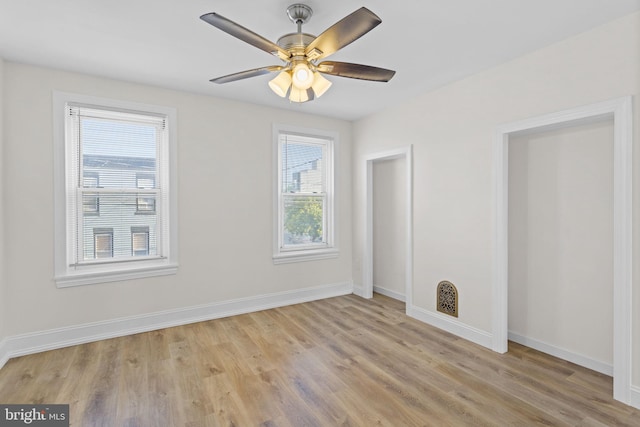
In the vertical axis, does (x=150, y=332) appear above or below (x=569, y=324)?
below

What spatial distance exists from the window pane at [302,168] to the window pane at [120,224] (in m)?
1.74

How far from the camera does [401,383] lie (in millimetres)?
2430

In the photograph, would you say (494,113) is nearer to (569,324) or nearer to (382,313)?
(569,324)

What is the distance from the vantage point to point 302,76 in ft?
6.57

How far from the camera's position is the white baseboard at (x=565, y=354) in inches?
99.2

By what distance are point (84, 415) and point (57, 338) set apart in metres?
1.37

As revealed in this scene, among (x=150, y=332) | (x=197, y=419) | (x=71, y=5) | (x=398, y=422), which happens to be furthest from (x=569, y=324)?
(x=71, y=5)

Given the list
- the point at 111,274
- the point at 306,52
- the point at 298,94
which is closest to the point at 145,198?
the point at 111,274

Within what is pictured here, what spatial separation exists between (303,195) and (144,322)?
97.0 inches

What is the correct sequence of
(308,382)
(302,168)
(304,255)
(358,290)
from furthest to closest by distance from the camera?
(358,290)
(302,168)
(304,255)
(308,382)

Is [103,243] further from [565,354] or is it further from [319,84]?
[565,354]

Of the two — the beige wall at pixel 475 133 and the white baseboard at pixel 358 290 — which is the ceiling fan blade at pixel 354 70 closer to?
the beige wall at pixel 475 133

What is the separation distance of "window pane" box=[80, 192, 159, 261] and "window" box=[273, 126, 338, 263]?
1497 mm

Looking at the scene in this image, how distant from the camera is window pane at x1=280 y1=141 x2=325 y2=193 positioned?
4391mm
